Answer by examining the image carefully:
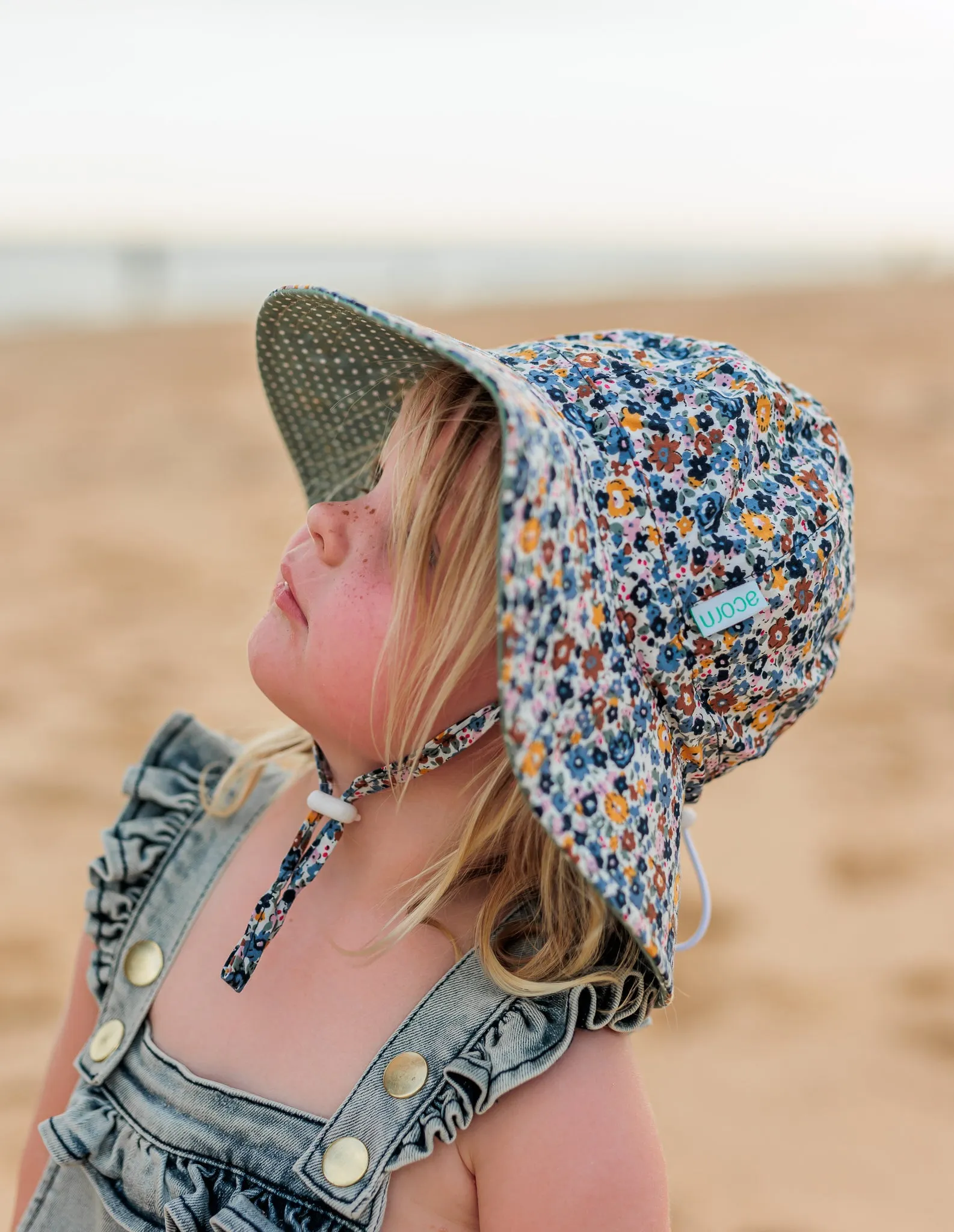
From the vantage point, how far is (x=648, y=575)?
3.77ft

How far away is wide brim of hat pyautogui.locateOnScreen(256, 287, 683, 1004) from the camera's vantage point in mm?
972

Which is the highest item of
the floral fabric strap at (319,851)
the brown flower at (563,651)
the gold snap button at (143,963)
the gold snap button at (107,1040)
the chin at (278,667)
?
the brown flower at (563,651)

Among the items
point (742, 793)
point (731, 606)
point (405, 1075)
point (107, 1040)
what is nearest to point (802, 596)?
point (731, 606)

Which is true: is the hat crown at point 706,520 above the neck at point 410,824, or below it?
above

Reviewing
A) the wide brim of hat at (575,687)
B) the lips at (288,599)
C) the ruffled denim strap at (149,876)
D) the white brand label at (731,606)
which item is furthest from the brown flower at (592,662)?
the ruffled denim strap at (149,876)

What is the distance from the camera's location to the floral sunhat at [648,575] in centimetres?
100

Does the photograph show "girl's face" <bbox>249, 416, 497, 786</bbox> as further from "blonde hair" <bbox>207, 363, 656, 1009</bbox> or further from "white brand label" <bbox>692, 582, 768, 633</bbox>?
"white brand label" <bbox>692, 582, 768, 633</bbox>

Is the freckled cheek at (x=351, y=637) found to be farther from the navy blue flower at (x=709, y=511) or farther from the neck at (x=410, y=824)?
the navy blue flower at (x=709, y=511)

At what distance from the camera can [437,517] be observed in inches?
48.8

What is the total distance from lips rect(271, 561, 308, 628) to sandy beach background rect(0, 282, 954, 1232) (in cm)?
145

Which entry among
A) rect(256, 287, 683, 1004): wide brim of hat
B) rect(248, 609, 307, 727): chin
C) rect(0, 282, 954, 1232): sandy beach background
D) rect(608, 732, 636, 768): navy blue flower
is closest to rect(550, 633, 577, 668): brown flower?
rect(256, 287, 683, 1004): wide brim of hat

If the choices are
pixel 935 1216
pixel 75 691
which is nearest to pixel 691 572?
pixel 935 1216

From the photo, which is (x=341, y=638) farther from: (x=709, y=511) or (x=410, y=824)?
(x=709, y=511)

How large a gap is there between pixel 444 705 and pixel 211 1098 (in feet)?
1.56
